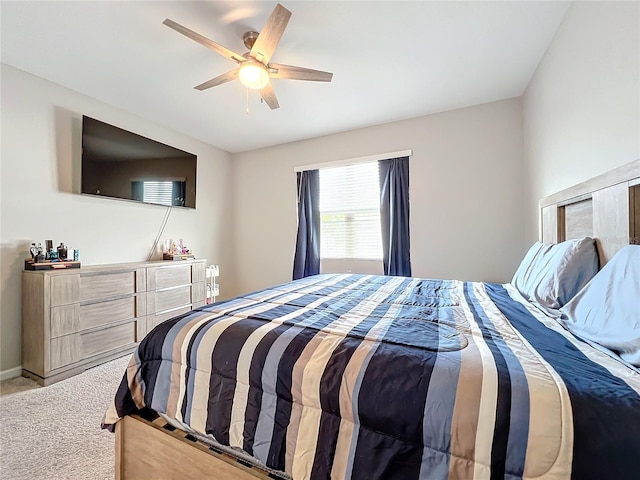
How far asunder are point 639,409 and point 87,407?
2693mm

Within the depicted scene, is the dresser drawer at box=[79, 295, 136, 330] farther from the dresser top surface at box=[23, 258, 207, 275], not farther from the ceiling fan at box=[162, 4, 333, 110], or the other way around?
the ceiling fan at box=[162, 4, 333, 110]

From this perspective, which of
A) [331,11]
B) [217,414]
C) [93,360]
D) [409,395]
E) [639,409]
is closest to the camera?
[639,409]

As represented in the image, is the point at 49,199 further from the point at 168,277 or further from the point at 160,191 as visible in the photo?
the point at 168,277

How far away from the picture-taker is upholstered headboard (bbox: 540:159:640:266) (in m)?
1.09

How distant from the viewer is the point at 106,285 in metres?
2.43

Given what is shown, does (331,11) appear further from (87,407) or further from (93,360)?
(93,360)

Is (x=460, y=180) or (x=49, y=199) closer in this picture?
(x=49, y=199)

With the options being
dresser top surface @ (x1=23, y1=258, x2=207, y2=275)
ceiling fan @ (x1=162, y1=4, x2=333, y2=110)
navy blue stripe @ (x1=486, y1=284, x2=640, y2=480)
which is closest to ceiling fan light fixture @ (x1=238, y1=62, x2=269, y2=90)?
ceiling fan @ (x1=162, y1=4, x2=333, y2=110)

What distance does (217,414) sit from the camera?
967mm

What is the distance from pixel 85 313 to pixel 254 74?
243 cm

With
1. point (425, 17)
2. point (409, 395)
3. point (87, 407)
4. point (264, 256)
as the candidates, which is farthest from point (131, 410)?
point (264, 256)

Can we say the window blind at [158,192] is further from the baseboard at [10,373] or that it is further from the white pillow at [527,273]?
the white pillow at [527,273]

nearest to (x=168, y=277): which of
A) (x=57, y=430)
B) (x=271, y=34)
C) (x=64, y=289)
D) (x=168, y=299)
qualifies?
(x=168, y=299)

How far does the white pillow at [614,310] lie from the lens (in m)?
0.81
